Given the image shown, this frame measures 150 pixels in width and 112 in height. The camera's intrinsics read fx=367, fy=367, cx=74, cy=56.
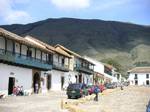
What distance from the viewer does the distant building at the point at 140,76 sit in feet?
451

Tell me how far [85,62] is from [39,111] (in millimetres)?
62328

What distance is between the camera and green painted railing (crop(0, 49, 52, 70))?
39.0 m

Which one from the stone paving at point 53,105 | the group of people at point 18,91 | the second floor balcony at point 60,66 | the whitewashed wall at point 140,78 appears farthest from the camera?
the whitewashed wall at point 140,78

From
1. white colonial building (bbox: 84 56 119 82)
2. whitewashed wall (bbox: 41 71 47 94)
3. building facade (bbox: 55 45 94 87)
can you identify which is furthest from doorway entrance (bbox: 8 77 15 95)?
white colonial building (bbox: 84 56 119 82)

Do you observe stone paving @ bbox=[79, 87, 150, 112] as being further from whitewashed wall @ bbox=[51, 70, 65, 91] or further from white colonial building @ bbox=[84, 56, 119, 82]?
white colonial building @ bbox=[84, 56, 119, 82]

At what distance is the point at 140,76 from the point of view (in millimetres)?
138875

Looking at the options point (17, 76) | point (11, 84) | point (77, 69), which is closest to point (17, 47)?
point (17, 76)

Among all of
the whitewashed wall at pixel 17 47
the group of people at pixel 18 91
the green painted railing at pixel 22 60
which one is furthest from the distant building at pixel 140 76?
the group of people at pixel 18 91

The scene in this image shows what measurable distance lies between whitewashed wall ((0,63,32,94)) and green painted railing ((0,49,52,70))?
0.85 m

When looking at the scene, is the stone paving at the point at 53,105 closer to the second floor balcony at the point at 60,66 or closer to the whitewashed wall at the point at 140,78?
the second floor balcony at the point at 60,66

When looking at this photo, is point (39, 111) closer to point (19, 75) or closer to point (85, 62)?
point (19, 75)

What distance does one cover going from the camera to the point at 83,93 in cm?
4197

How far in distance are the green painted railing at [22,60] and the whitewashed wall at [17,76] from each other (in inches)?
33.4

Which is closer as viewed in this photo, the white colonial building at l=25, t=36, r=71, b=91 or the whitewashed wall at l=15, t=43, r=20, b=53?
the whitewashed wall at l=15, t=43, r=20, b=53
